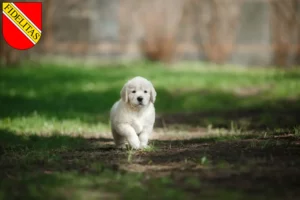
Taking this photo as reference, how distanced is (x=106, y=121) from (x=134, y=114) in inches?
135

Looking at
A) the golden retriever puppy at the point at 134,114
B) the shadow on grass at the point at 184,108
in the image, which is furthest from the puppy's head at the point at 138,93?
the shadow on grass at the point at 184,108

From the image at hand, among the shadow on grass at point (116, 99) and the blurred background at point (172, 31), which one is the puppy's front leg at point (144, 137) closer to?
the shadow on grass at point (116, 99)

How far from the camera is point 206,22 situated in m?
21.7

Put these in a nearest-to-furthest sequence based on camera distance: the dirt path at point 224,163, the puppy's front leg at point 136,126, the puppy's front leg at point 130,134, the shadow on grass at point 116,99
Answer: the dirt path at point 224,163
the puppy's front leg at point 130,134
the puppy's front leg at point 136,126
the shadow on grass at point 116,99

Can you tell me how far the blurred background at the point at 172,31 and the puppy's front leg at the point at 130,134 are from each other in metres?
13.3

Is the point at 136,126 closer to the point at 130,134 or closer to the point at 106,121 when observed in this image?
the point at 130,134

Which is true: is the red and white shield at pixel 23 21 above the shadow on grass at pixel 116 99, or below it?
above

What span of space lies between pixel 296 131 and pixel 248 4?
51.3 feet

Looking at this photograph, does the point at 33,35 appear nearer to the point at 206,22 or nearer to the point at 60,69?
the point at 60,69

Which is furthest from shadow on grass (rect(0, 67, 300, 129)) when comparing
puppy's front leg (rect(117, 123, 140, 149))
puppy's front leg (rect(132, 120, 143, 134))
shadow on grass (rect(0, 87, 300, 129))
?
puppy's front leg (rect(117, 123, 140, 149))

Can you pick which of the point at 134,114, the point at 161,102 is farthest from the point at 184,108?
the point at 134,114

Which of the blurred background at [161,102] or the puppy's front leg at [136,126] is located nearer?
the blurred background at [161,102]

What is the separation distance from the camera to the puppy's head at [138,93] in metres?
6.73

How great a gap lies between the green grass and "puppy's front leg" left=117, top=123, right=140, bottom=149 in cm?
21
